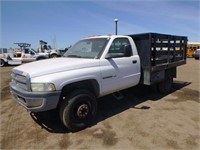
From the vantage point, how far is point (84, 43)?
468cm

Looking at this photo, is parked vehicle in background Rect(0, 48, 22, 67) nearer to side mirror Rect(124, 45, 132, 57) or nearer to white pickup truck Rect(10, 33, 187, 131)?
white pickup truck Rect(10, 33, 187, 131)

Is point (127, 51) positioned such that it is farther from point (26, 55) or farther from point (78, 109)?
point (26, 55)

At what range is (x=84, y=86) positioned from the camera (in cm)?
377

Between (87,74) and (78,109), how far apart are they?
780 mm

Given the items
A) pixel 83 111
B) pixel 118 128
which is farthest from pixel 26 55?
pixel 118 128

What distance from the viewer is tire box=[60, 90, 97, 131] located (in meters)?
3.33

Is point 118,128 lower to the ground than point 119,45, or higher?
lower

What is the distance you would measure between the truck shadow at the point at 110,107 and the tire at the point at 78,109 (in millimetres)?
245

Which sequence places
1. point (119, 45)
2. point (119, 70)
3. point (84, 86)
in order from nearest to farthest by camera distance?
point (84, 86) → point (119, 70) → point (119, 45)

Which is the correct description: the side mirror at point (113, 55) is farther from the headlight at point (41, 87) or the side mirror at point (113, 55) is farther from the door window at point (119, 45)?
the headlight at point (41, 87)

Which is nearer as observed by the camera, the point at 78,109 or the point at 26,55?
the point at 78,109

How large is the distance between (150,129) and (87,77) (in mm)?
1786

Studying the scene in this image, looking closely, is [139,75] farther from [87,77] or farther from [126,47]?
[87,77]

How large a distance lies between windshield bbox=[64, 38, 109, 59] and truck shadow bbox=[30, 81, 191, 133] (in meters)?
1.61
